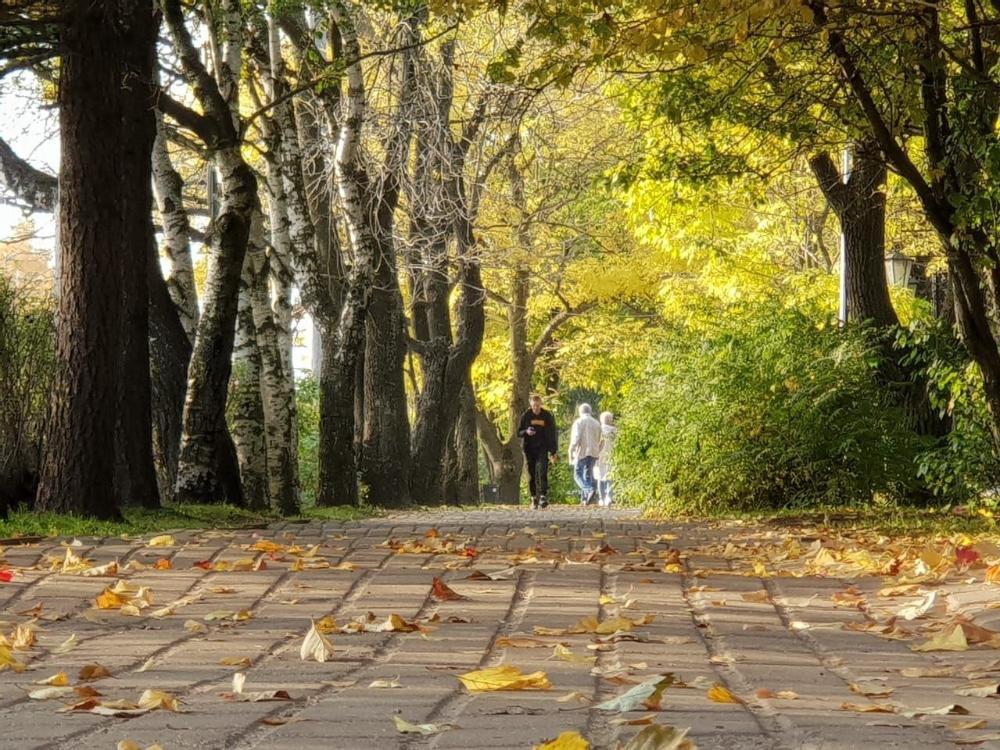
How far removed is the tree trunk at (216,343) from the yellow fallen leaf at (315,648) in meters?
8.90

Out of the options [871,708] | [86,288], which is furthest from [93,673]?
[86,288]

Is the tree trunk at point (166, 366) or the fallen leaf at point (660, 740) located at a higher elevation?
the tree trunk at point (166, 366)

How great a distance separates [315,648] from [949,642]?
2.55 meters

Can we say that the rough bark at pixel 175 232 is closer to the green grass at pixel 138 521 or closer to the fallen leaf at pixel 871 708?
the green grass at pixel 138 521

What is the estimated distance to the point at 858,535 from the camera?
12016 mm

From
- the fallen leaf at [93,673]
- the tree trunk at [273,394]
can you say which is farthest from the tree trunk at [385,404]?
the fallen leaf at [93,673]

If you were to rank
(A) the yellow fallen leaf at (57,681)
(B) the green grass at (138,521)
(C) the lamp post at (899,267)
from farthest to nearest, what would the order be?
(C) the lamp post at (899,267), (B) the green grass at (138,521), (A) the yellow fallen leaf at (57,681)

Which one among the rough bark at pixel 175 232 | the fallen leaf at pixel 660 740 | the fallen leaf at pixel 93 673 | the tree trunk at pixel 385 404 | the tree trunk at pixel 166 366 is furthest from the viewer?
the tree trunk at pixel 385 404

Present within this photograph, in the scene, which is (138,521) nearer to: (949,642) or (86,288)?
(86,288)

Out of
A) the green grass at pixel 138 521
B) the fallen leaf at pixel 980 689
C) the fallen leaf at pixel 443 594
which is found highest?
the green grass at pixel 138 521

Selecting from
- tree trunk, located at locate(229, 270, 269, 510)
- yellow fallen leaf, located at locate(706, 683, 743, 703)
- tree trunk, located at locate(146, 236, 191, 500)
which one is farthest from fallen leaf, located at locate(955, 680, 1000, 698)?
tree trunk, located at locate(146, 236, 191, 500)

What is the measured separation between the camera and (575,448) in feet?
92.8

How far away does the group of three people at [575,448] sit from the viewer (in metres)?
24.5

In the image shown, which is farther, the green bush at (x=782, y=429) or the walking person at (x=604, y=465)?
the walking person at (x=604, y=465)
